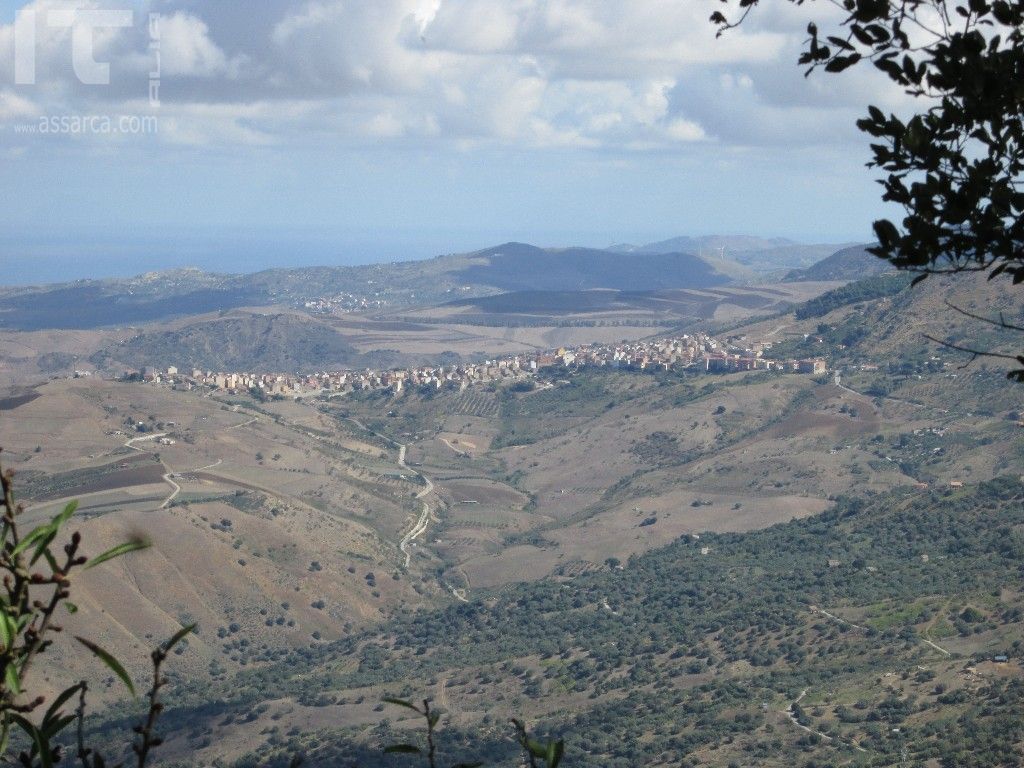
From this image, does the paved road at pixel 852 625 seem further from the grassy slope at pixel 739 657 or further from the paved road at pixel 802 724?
the paved road at pixel 802 724

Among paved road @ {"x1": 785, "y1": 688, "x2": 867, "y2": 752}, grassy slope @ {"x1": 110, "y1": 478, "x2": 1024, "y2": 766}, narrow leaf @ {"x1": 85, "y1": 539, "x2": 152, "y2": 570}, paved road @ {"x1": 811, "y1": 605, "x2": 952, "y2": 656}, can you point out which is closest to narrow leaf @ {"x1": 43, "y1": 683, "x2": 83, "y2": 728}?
narrow leaf @ {"x1": 85, "y1": 539, "x2": 152, "y2": 570}

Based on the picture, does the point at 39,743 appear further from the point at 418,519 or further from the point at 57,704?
the point at 418,519

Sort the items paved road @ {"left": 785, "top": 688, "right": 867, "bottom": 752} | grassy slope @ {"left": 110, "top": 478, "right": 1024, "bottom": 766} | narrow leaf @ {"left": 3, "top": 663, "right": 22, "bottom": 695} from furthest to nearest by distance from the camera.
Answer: grassy slope @ {"left": 110, "top": 478, "right": 1024, "bottom": 766} < paved road @ {"left": 785, "top": 688, "right": 867, "bottom": 752} < narrow leaf @ {"left": 3, "top": 663, "right": 22, "bottom": 695}

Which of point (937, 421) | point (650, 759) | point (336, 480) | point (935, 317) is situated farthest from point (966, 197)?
point (935, 317)

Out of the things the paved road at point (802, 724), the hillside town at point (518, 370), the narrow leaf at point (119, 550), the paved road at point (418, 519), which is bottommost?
the paved road at point (418, 519)

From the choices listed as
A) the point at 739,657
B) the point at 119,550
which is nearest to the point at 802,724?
the point at 739,657

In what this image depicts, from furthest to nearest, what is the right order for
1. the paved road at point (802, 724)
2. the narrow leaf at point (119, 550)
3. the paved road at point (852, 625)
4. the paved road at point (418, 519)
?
the paved road at point (418, 519) → the paved road at point (852, 625) → the paved road at point (802, 724) → the narrow leaf at point (119, 550)

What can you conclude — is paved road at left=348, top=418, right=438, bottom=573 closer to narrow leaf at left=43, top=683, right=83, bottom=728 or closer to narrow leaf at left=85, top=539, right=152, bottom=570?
narrow leaf at left=43, top=683, right=83, bottom=728

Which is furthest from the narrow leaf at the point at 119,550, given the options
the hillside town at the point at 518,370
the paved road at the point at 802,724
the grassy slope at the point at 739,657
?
the hillside town at the point at 518,370

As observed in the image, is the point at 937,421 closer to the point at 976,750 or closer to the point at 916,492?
the point at 916,492
